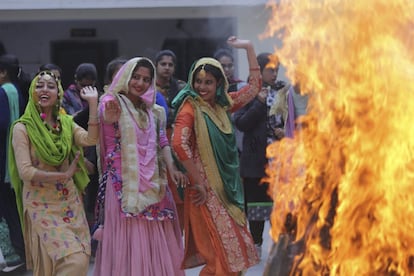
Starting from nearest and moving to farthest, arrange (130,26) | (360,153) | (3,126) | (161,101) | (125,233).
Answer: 1. (360,153)
2. (125,233)
3. (161,101)
4. (3,126)
5. (130,26)

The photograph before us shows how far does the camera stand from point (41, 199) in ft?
19.5

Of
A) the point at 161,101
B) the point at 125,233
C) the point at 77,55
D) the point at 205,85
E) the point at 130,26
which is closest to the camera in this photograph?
the point at 125,233

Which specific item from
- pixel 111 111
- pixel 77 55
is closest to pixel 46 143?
pixel 111 111

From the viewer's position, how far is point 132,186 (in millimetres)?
5977

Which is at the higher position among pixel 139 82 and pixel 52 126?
pixel 139 82

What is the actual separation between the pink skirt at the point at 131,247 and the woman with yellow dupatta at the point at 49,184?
0.47ft

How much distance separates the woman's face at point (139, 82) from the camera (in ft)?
20.0

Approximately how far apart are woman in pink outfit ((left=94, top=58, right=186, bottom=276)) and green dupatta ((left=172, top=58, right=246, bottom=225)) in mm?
228

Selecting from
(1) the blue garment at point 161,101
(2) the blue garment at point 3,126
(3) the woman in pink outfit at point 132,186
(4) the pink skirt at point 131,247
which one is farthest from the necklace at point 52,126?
(2) the blue garment at point 3,126

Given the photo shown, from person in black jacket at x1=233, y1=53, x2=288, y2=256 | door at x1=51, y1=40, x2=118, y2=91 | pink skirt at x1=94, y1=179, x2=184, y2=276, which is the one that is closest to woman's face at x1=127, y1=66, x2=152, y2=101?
pink skirt at x1=94, y1=179, x2=184, y2=276

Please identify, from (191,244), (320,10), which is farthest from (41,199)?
(320,10)

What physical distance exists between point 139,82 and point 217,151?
2.30ft

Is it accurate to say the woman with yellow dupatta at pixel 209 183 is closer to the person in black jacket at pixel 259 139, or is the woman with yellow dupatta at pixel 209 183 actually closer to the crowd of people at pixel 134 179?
the crowd of people at pixel 134 179

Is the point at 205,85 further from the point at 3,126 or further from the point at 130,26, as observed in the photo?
the point at 130,26
